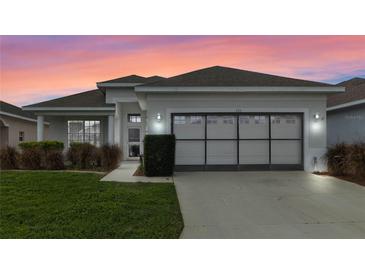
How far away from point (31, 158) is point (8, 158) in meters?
0.98

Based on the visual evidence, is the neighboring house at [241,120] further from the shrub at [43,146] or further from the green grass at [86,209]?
the shrub at [43,146]

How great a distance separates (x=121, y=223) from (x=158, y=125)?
6.94 meters

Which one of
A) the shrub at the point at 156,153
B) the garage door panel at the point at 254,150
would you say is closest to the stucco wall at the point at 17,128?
the shrub at the point at 156,153

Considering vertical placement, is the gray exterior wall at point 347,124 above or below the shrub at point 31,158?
above

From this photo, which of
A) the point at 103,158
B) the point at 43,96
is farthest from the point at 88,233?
the point at 43,96

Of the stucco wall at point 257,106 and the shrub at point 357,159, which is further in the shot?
the stucco wall at point 257,106

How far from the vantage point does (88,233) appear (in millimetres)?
4816

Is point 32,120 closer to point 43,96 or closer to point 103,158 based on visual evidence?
point 43,96

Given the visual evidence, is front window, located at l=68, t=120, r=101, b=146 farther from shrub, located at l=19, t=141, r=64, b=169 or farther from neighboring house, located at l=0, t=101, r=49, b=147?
shrub, located at l=19, t=141, r=64, b=169

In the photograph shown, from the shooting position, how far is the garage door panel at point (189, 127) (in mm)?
12102

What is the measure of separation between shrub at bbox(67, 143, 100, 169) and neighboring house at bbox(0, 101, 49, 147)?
8.70 metres

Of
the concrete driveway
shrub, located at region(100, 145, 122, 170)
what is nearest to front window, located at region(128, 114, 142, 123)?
shrub, located at region(100, 145, 122, 170)

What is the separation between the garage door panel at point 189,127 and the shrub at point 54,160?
197 inches

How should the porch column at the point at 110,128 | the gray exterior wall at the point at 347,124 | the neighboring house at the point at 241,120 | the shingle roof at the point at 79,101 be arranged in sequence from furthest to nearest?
the shingle roof at the point at 79,101 < the porch column at the point at 110,128 < the gray exterior wall at the point at 347,124 < the neighboring house at the point at 241,120
